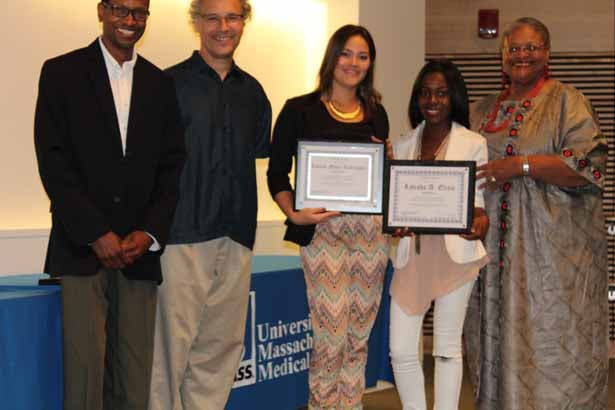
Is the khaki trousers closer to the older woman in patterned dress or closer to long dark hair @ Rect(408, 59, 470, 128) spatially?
long dark hair @ Rect(408, 59, 470, 128)

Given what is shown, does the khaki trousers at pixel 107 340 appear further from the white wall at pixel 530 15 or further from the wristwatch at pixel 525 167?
the white wall at pixel 530 15

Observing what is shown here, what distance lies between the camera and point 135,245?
11.0ft

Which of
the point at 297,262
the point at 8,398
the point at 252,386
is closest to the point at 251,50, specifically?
the point at 297,262

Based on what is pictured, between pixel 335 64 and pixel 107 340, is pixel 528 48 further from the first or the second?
pixel 107 340

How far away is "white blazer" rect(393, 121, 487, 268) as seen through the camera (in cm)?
399

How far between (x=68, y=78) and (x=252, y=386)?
2.01 meters

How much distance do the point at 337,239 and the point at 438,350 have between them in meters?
0.67

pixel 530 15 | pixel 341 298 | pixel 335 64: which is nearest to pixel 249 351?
pixel 341 298

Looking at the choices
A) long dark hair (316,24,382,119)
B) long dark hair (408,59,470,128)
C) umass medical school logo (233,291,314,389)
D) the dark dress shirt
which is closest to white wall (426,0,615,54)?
umass medical school logo (233,291,314,389)

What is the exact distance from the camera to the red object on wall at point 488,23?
7.86 meters

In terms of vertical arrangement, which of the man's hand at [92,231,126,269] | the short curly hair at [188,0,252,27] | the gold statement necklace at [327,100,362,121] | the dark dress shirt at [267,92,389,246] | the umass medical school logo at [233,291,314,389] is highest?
the short curly hair at [188,0,252,27]

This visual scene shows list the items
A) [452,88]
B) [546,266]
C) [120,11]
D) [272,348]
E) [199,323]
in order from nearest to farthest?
[120,11] < [199,323] < [452,88] < [546,266] < [272,348]

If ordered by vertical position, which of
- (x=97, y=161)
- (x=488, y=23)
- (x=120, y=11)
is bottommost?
(x=97, y=161)

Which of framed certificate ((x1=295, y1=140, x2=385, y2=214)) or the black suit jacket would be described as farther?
framed certificate ((x1=295, y1=140, x2=385, y2=214))
